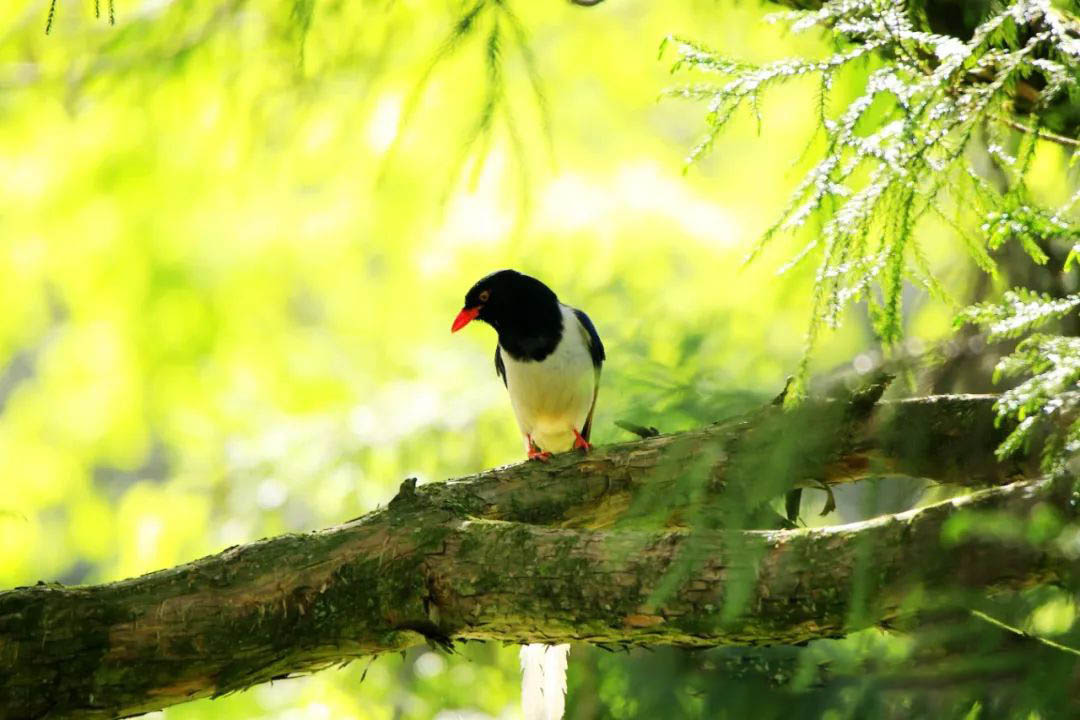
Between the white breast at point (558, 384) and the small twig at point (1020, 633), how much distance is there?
2.97 m

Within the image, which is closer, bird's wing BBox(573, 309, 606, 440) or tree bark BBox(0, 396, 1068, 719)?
tree bark BBox(0, 396, 1068, 719)

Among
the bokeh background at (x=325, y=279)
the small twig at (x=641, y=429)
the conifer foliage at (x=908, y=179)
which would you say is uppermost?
the conifer foliage at (x=908, y=179)

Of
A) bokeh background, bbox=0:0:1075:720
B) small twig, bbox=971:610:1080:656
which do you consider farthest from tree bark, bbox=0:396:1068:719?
bokeh background, bbox=0:0:1075:720

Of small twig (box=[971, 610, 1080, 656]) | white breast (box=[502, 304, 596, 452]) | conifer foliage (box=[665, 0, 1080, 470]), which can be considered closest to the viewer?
conifer foliage (box=[665, 0, 1080, 470])

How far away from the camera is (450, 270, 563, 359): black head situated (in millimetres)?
5168

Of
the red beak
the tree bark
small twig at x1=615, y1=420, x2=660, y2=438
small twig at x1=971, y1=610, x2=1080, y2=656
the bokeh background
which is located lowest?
the bokeh background

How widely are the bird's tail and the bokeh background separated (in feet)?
5.28

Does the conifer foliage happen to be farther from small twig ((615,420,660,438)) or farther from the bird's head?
the bird's head

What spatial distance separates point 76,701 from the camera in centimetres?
283

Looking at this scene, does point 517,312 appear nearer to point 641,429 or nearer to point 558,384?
point 558,384

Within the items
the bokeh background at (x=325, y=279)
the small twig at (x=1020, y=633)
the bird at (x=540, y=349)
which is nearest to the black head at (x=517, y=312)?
the bird at (x=540, y=349)

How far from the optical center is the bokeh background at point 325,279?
20.6 feet

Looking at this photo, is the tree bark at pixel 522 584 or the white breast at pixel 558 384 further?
the white breast at pixel 558 384

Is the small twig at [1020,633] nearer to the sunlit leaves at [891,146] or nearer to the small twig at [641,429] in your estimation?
the sunlit leaves at [891,146]
